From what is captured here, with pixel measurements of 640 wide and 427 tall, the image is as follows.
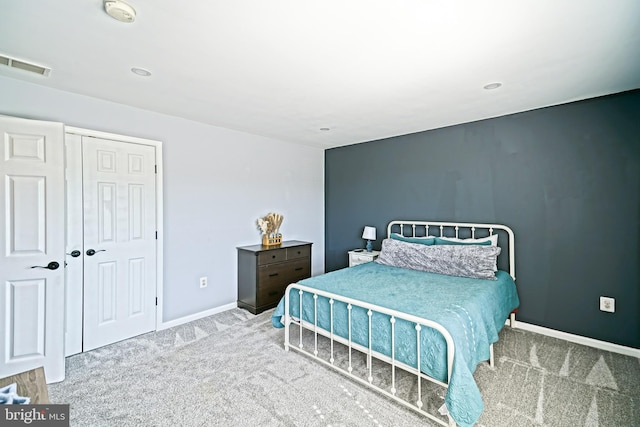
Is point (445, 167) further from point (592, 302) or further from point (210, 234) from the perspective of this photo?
point (210, 234)

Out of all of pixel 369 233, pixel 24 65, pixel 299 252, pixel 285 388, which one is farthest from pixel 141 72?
pixel 369 233

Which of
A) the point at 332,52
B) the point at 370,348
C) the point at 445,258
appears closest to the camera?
the point at 332,52

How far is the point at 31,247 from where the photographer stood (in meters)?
2.31

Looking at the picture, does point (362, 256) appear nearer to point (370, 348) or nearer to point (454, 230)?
point (454, 230)

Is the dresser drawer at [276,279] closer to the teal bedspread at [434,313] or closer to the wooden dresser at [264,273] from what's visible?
the wooden dresser at [264,273]

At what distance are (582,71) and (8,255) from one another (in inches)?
182

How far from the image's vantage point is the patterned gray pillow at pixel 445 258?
10.2ft

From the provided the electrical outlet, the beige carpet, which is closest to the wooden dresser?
the beige carpet

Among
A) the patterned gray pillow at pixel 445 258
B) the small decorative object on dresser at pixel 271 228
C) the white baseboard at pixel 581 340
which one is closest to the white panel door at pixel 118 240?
the small decorative object on dresser at pixel 271 228

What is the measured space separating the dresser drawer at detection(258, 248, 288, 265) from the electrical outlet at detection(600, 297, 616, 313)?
11.5ft

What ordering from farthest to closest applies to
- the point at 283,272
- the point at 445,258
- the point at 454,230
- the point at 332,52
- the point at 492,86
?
the point at 283,272
the point at 454,230
the point at 445,258
the point at 492,86
the point at 332,52

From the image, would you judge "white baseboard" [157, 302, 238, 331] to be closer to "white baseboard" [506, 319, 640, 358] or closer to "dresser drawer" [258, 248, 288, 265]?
"dresser drawer" [258, 248, 288, 265]
